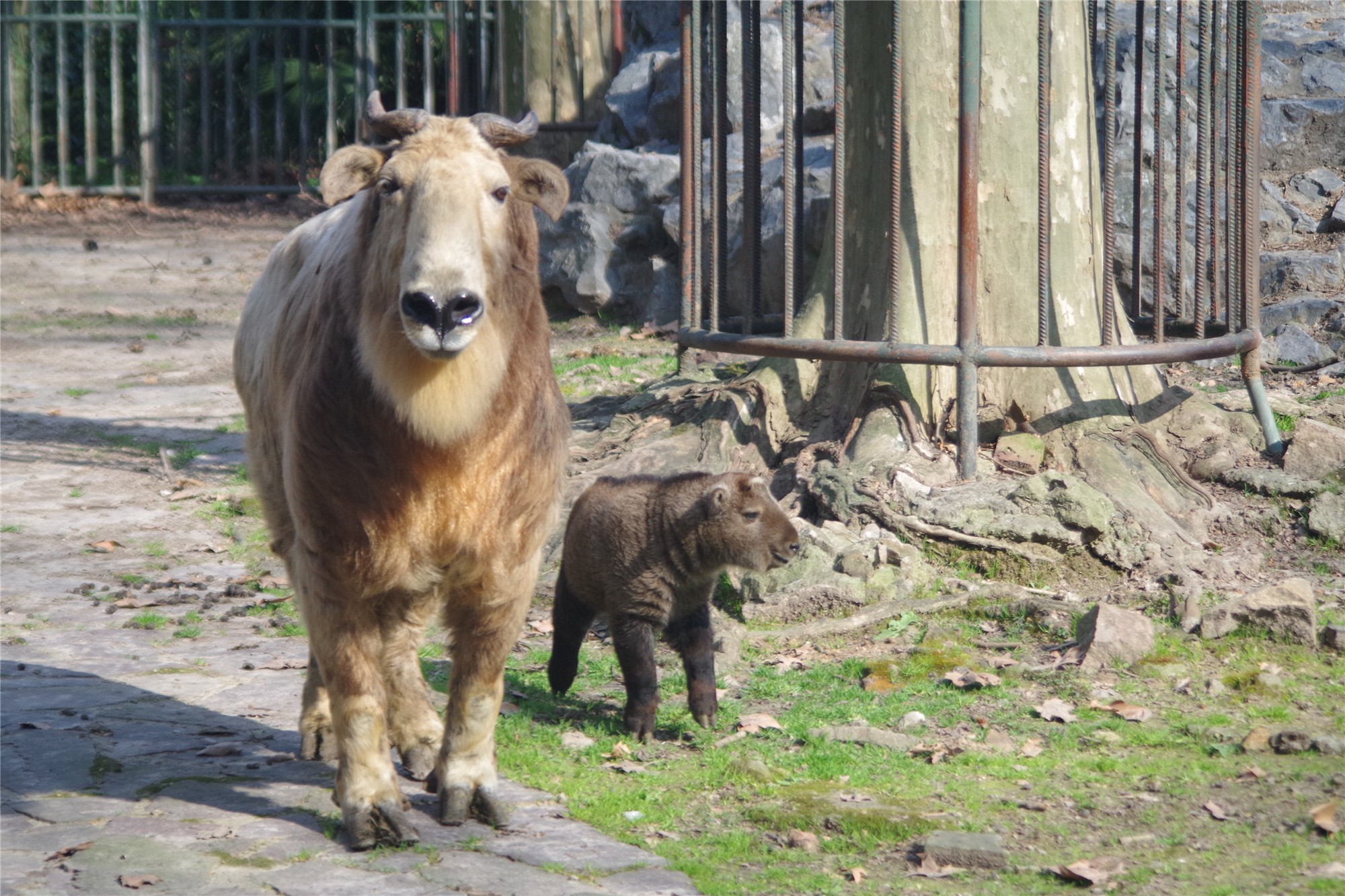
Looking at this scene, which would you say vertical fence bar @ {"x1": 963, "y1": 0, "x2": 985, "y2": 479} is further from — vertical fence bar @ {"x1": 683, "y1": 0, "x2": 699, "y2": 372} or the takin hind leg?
the takin hind leg

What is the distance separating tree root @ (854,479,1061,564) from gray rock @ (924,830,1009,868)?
7.98 ft

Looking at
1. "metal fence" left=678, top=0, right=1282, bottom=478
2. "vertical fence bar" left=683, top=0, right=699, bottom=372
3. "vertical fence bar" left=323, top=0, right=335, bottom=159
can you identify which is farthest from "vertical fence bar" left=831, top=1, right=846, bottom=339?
"vertical fence bar" left=323, top=0, right=335, bottom=159

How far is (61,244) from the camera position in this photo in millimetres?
16016

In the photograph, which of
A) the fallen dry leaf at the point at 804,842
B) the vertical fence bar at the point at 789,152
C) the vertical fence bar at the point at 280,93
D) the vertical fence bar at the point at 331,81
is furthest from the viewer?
the vertical fence bar at the point at 280,93

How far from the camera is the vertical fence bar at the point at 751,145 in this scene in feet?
23.6

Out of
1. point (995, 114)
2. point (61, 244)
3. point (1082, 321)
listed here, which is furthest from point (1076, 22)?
point (61, 244)

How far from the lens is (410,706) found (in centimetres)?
488

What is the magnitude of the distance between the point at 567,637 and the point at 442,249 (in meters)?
2.22

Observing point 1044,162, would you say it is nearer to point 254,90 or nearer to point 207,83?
point 254,90

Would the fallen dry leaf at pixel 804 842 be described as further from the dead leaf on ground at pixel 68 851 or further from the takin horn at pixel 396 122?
the takin horn at pixel 396 122

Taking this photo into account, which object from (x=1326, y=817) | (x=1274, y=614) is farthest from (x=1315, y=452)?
(x=1326, y=817)

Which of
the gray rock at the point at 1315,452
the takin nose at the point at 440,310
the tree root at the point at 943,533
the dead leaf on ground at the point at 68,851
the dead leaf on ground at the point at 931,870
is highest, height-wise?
the takin nose at the point at 440,310

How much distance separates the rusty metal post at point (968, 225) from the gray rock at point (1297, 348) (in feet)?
11.3

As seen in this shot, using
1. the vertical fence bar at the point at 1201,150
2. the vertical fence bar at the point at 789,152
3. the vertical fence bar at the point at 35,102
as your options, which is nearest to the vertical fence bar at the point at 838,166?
the vertical fence bar at the point at 789,152
